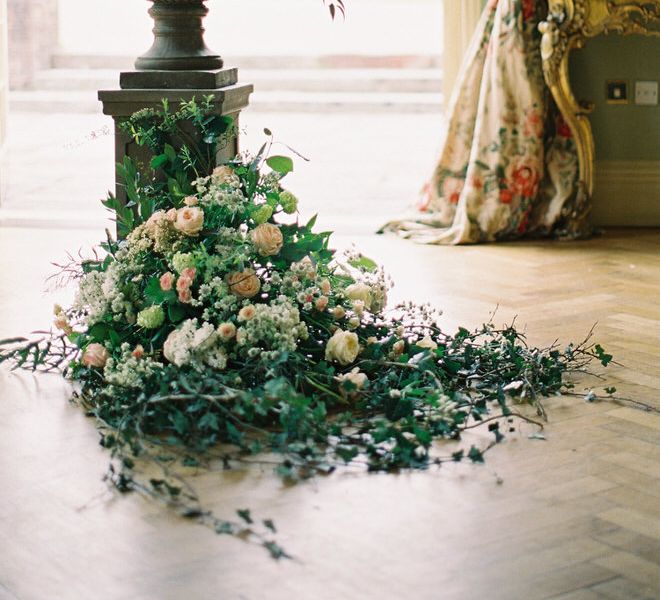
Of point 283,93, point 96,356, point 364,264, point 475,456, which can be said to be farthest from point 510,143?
point 283,93

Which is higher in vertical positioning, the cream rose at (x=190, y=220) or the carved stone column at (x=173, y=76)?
the carved stone column at (x=173, y=76)

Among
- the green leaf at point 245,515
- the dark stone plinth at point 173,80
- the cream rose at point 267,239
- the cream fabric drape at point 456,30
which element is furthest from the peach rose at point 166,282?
the cream fabric drape at point 456,30

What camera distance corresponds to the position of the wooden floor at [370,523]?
5.72 feet

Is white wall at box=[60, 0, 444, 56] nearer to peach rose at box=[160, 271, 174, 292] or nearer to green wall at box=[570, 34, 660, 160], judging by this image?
green wall at box=[570, 34, 660, 160]

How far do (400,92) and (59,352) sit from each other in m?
Answer: 6.30

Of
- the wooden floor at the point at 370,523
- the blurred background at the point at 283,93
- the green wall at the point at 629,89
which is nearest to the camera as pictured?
the wooden floor at the point at 370,523

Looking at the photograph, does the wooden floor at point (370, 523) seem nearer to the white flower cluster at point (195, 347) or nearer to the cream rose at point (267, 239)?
the white flower cluster at point (195, 347)

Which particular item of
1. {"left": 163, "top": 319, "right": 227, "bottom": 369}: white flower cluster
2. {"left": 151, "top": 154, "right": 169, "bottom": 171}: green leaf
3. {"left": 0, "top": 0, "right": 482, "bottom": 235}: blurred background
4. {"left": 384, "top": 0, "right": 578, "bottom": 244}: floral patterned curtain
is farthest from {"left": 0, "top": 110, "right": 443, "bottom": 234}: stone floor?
{"left": 163, "top": 319, "right": 227, "bottom": 369}: white flower cluster

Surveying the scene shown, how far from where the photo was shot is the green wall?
15.3 ft

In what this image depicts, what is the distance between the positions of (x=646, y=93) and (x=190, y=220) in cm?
269

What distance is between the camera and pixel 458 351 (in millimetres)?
2846

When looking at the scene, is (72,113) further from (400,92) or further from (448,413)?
(448,413)

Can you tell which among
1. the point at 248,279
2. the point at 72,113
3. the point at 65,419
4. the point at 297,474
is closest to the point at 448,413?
the point at 297,474

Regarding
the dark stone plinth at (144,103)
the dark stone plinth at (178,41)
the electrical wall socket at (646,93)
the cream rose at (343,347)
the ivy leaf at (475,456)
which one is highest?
the dark stone plinth at (178,41)
